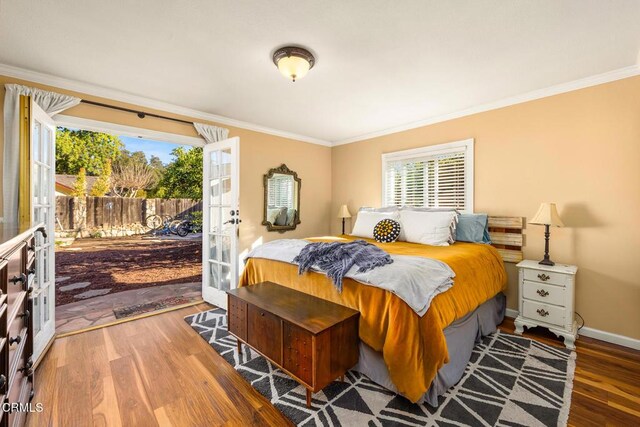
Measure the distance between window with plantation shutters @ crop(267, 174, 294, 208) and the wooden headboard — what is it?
9.33ft

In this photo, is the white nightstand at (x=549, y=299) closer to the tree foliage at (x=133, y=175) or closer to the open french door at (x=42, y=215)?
the open french door at (x=42, y=215)

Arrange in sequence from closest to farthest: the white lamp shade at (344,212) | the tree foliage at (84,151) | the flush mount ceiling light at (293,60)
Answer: the flush mount ceiling light at (293,60), the white lamp shade at (344,212), the tree foliage at (84,151)

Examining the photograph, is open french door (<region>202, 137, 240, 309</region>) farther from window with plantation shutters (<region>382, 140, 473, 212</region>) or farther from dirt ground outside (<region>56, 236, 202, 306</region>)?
window with plantation shutters (<region>382, 140, 473, 212</region>)

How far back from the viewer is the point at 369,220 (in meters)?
3.68

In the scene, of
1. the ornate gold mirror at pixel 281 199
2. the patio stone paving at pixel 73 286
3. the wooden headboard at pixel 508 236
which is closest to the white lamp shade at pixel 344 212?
the ornate gold mirror at pixel 281 199

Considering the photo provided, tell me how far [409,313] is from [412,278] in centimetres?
21

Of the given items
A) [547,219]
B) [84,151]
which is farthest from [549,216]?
[84,151]

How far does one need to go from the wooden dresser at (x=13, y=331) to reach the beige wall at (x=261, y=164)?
1923 millimetres

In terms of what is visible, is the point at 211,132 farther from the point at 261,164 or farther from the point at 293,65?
the point at 293,65

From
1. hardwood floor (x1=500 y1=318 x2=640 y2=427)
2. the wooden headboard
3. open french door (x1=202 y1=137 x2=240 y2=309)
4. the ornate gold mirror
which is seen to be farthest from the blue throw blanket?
the ornate gold mirror

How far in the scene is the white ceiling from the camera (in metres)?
1.75

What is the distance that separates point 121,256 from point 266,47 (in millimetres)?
6211

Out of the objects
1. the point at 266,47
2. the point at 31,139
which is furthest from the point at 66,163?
the point at 266,47

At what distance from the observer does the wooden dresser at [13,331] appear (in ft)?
3.32
